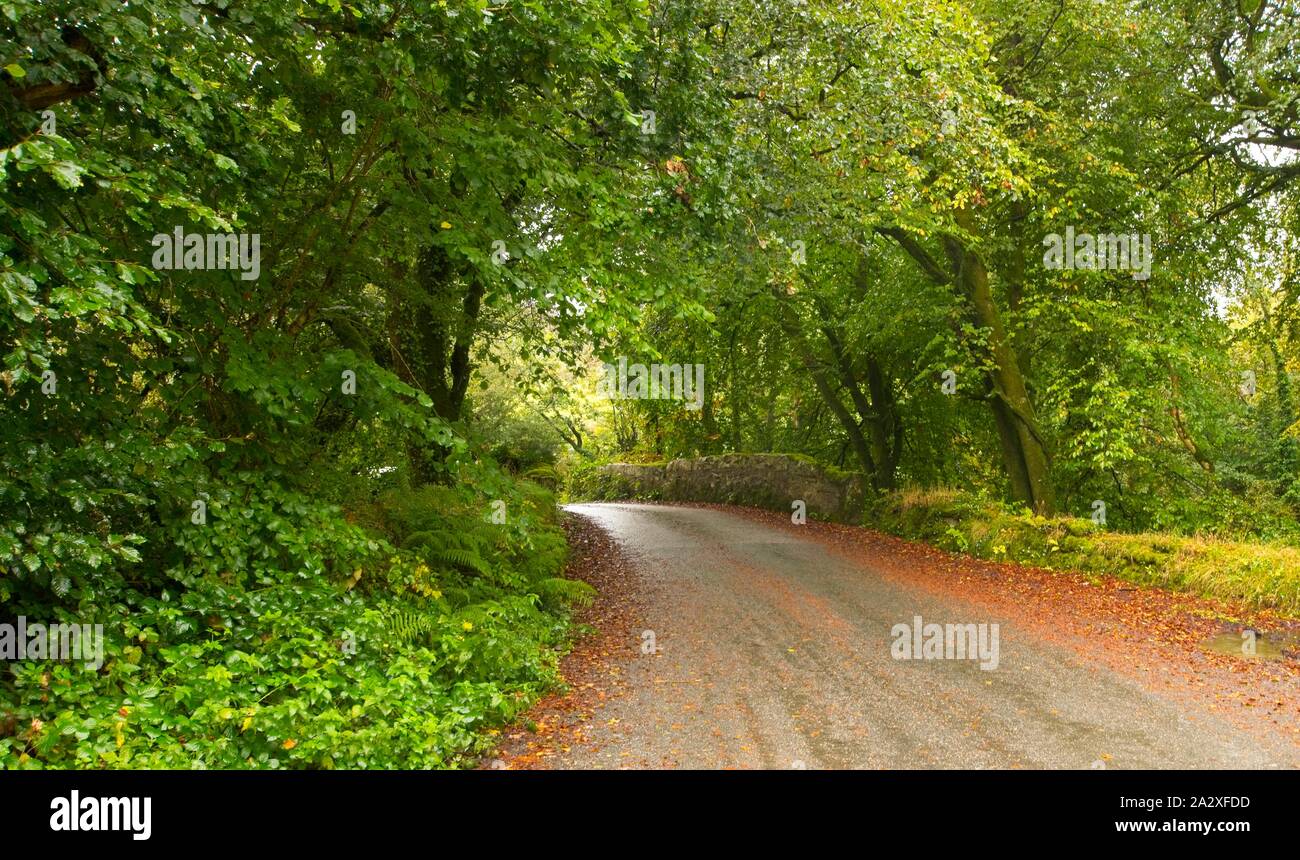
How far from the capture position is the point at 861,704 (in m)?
6.14

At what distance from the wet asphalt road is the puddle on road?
1525mm

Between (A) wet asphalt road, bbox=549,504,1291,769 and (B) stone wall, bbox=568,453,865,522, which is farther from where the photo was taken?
(B) stone wall, bbox=568,453,865,522

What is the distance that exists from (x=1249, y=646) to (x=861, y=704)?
4392 mm

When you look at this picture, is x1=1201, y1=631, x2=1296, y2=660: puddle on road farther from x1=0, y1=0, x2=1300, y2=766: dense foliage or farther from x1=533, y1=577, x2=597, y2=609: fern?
x1=533, y1=577, x2=597, y2=609: fern

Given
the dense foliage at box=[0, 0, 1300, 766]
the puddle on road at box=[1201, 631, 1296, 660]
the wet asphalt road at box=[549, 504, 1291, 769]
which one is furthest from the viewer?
the puddle on road at box=[1201, 631, 1296, 660]

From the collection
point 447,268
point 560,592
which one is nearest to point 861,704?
point 560,592

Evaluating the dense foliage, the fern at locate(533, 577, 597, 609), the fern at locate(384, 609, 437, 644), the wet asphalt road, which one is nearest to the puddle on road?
the wet asphalt road

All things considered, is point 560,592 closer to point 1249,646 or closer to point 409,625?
point 409,625

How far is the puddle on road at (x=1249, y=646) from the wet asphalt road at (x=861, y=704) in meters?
1.52

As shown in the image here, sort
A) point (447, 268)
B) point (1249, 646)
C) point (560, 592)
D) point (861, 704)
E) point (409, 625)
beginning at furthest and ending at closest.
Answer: point (447, 268), point (560, 592), point (1249, 646), point (409, 625), point (861, 704)

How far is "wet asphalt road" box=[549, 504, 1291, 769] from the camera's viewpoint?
512cm

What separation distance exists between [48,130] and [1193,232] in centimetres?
1470

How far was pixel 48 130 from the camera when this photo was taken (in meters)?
4.27
